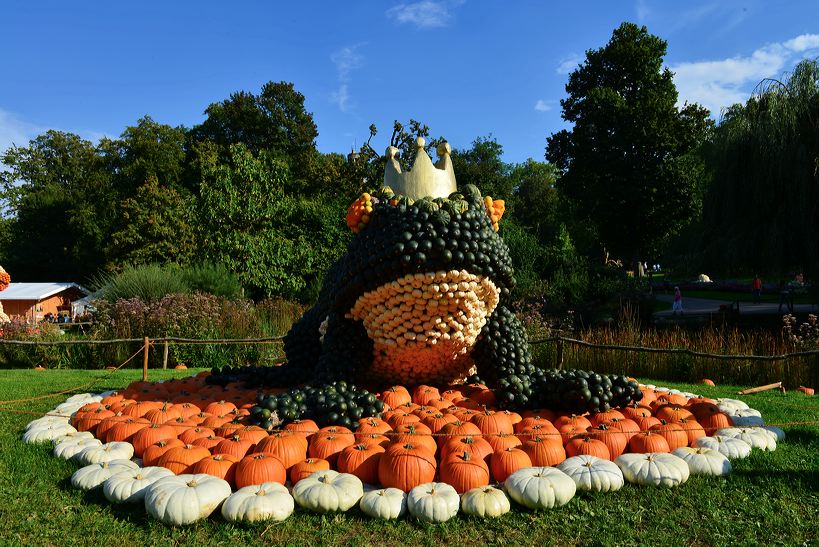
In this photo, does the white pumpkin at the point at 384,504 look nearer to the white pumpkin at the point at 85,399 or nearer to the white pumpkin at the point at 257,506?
the white pumpkin at the point at 257,506

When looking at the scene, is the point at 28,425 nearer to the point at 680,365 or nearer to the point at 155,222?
the point at 680,365

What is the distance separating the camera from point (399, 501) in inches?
123

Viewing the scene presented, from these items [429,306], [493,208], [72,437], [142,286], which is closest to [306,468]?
[429,306]

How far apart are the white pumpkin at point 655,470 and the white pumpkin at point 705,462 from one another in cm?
9

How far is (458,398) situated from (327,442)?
5.47ft

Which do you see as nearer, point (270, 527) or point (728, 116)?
point (270, 527)

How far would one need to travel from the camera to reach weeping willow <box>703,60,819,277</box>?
44.4 ft

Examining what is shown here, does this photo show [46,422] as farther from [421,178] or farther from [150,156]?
[150,156]

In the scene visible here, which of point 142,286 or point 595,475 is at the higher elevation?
point 142,286

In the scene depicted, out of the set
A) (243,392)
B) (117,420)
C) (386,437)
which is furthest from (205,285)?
(386,437)

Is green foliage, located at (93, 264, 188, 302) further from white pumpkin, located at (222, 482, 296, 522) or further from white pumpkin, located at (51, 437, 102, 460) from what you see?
white pumpkin, located at (222, 482, 296, 522)

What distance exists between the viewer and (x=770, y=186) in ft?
46.4

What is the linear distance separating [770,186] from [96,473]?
15.7 metres

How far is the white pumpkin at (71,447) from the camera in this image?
13.5 feet
